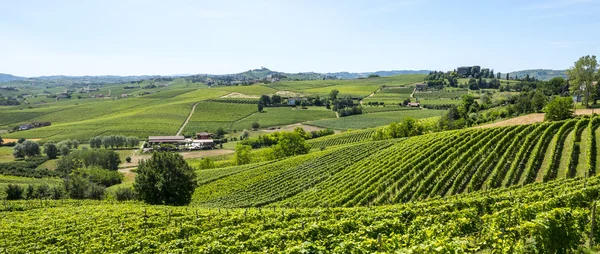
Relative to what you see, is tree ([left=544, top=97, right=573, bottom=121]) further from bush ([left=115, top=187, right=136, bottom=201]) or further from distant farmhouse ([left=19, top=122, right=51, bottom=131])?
distant farmhouse ([left=19, top=122, right=51, bottom=131])

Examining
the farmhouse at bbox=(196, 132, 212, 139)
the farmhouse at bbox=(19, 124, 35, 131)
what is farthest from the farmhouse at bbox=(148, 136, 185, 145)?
the farmhouse at bbox=(19, 124, 35, 131)

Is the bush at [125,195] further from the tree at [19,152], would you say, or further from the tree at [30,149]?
the tree at [19,152]

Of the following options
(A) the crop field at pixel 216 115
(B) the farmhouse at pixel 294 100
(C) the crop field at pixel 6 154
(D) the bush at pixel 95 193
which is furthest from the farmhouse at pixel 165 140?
(B) the farmhouse at pixel 294 100

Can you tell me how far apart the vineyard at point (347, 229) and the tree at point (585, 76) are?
57628mm

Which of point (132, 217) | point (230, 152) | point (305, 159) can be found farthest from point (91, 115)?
point (132, 217)

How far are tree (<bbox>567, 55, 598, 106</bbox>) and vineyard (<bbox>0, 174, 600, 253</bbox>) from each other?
57628mm

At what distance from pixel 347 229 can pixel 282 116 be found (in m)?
135

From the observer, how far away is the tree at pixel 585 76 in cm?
6750

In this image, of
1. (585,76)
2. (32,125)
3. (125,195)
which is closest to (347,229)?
(125,195)

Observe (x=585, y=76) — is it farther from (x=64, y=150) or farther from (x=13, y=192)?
(x=64, y=150)

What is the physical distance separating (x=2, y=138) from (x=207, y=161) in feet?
306

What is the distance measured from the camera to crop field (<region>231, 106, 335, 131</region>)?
459 ft

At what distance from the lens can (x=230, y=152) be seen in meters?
106

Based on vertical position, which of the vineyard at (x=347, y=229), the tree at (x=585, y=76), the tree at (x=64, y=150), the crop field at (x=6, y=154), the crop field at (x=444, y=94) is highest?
the tree at (x=585, y=76)
